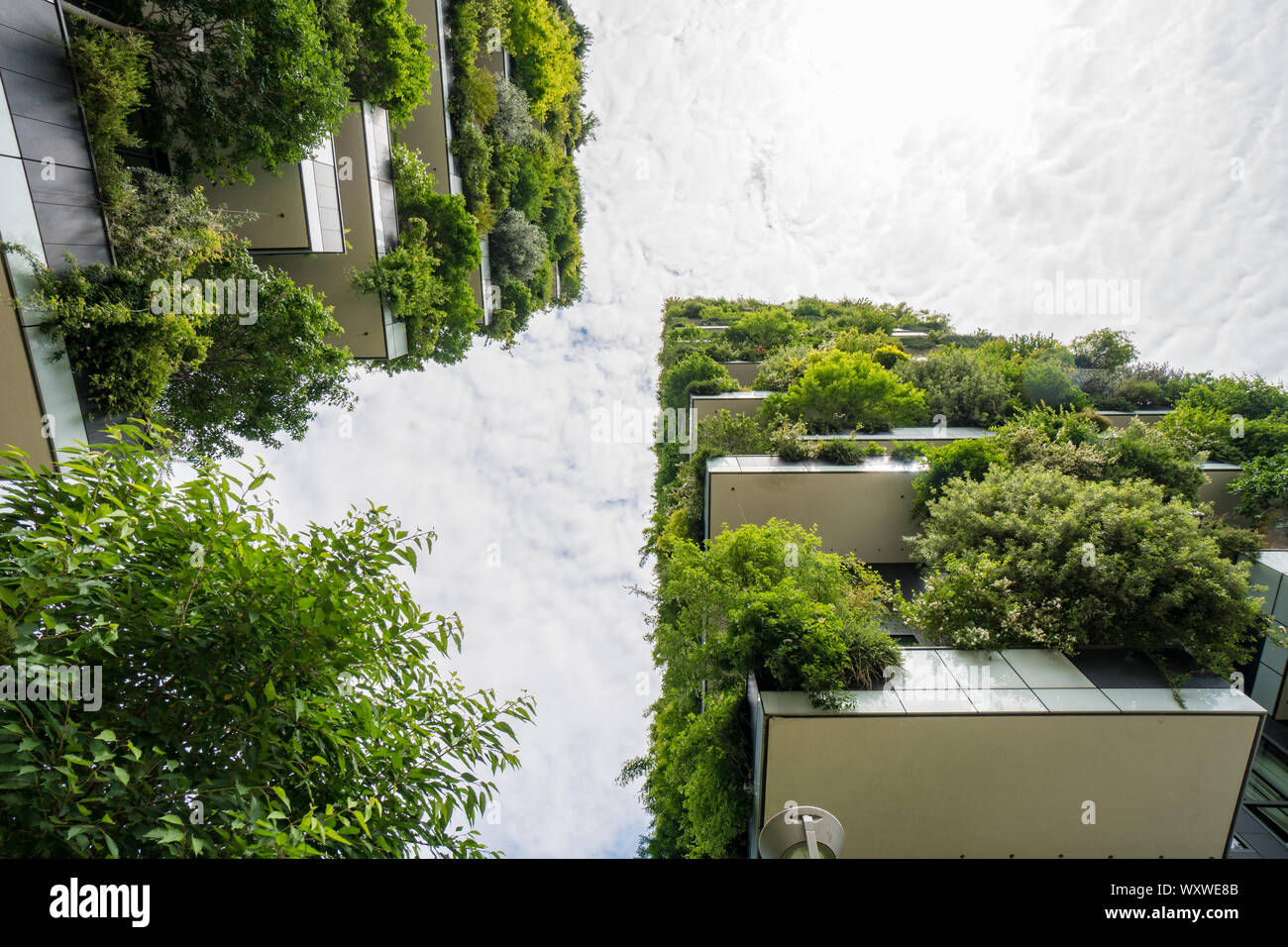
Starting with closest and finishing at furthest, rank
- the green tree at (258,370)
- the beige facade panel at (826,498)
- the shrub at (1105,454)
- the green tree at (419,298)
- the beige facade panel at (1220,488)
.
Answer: the green tree at (258,370), the shrub at (1105,454), the beige facade panel at (1220,488), the beige facade panel at (826,498), the green tree at (419,298)

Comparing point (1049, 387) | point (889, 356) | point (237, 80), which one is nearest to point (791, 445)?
point (1049, 387)

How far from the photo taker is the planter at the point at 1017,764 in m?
10.7

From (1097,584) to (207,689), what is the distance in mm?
15783

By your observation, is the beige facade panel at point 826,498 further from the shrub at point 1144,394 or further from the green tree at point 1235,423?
the shrub at point 1144,394

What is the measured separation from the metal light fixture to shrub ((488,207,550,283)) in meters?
26.3

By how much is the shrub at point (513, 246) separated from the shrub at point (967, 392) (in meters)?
20.3

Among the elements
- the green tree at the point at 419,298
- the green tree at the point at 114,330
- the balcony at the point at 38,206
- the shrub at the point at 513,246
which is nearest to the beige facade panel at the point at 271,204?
the green tree at the point at 419,298

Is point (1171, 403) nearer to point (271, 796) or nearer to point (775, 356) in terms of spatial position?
point (775, 356)

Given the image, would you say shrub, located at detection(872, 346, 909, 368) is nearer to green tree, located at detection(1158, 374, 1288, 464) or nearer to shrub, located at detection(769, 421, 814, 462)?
green tree, located at detection(1158, 374, 1288, 464)

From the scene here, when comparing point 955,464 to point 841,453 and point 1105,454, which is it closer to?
point 841,453

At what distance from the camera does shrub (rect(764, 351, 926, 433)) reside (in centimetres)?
2295

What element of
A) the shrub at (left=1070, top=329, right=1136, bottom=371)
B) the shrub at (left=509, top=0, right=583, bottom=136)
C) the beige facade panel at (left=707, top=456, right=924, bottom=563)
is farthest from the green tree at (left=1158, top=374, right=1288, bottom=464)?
the shrub at (left=509, top=0, right=583, bottom=136)

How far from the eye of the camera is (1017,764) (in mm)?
10891
